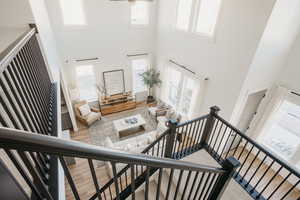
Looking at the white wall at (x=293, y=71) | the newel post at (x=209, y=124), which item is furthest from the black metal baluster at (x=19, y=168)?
the white wall at (x=293, y=71)

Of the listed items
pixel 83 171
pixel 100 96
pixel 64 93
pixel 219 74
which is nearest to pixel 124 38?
pixel 100 96

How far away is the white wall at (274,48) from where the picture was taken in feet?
10.3

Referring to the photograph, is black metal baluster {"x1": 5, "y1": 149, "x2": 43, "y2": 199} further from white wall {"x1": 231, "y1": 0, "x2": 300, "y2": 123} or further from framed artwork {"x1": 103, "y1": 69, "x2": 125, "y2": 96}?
framed artwork {"x1": 103, "y1": 69, "x2": 125, "y2": 96}

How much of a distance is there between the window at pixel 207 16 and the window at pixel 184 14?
1.32 feet

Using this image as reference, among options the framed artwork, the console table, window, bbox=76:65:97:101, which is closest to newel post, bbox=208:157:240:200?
the console table

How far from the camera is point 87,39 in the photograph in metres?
5.82

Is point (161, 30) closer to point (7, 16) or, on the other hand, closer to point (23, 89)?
point (7, 16)

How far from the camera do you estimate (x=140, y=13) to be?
628 cm

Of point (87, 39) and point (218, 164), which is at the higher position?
point (87, 39)

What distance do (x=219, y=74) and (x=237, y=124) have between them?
1524 millimetres

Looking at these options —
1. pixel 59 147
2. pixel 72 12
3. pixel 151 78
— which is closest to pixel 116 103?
pixel 151 78

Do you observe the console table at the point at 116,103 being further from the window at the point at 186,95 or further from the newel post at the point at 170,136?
the newel post at the point at 170,136

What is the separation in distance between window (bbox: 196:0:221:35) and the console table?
13.5ft

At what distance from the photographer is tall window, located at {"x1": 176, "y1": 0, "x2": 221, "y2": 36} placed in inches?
169
